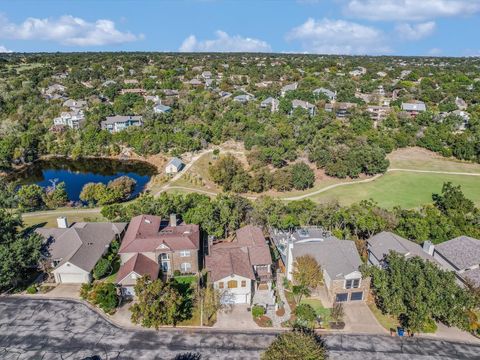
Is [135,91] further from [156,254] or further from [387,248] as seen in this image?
[387,248]

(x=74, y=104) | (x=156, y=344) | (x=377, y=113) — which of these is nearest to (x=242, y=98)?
(x=377, y=113)

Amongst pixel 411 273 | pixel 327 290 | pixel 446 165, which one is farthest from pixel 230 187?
pixel 446 165

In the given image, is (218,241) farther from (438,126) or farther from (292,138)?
(438,126)

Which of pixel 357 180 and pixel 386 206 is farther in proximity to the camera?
pixel 357 180

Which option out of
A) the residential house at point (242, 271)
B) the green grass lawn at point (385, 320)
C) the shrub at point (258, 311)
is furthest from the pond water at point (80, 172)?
the green grass lawn at point (385, 320)

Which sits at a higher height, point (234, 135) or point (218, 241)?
point (234, 135)

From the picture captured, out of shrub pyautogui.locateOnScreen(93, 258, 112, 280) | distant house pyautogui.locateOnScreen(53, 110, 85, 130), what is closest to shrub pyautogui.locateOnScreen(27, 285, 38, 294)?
shrub pyautogui.locateOnScreen(93, 258, 112, 280)

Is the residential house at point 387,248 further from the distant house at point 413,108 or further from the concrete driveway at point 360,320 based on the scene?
the distant house at point 413,108

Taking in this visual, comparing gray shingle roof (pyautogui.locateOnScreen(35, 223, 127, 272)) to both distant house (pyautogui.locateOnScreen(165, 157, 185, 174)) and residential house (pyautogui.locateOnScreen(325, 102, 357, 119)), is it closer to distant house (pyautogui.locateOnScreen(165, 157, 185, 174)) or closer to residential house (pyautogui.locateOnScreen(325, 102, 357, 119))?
distant house (pyautogui.locateOnScreen(165, 157, 185, 174))
